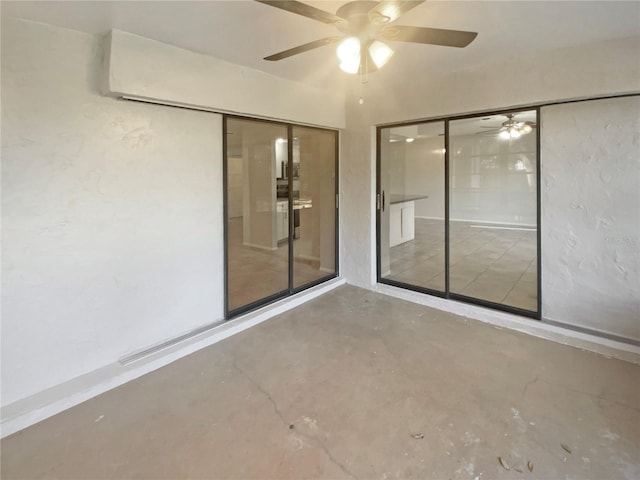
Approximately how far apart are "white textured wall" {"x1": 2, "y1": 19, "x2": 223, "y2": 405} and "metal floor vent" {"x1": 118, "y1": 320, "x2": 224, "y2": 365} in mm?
60

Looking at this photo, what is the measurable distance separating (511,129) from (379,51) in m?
3.85

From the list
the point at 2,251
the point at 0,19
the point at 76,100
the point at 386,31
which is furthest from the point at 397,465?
the point at 0,19

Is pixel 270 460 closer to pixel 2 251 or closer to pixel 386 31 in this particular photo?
pixel 2 251

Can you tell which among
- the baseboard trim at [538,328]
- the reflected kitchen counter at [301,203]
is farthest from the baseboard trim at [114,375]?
the baseboard trim at [538,328]

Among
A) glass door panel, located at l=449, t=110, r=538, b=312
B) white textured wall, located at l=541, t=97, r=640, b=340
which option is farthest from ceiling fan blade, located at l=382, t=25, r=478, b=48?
glass door panel, located at l=449, t=110, r=538, b=312

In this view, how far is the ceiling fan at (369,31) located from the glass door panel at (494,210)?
6.78 feet

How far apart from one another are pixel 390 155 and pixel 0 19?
4000 mm

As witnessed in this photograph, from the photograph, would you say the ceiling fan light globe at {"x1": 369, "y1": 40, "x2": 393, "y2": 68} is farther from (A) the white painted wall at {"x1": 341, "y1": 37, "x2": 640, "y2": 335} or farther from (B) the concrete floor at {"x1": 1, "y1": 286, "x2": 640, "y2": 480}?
(B) the concrete floor at {"x1": 1, "y1": 286, "x2": 640, "y2": 480}

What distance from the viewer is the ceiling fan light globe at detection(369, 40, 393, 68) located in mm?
1948

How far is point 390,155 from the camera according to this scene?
4746 millimetres

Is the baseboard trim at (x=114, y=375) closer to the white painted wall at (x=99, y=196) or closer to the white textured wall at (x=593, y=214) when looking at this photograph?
the white painted wall at (x=99, y=196)

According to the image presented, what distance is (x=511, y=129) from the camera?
16.1ft

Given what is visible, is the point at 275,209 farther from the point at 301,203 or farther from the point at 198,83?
the point at 198,83

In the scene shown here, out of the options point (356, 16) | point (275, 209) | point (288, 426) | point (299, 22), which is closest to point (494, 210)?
point (275, 209)
